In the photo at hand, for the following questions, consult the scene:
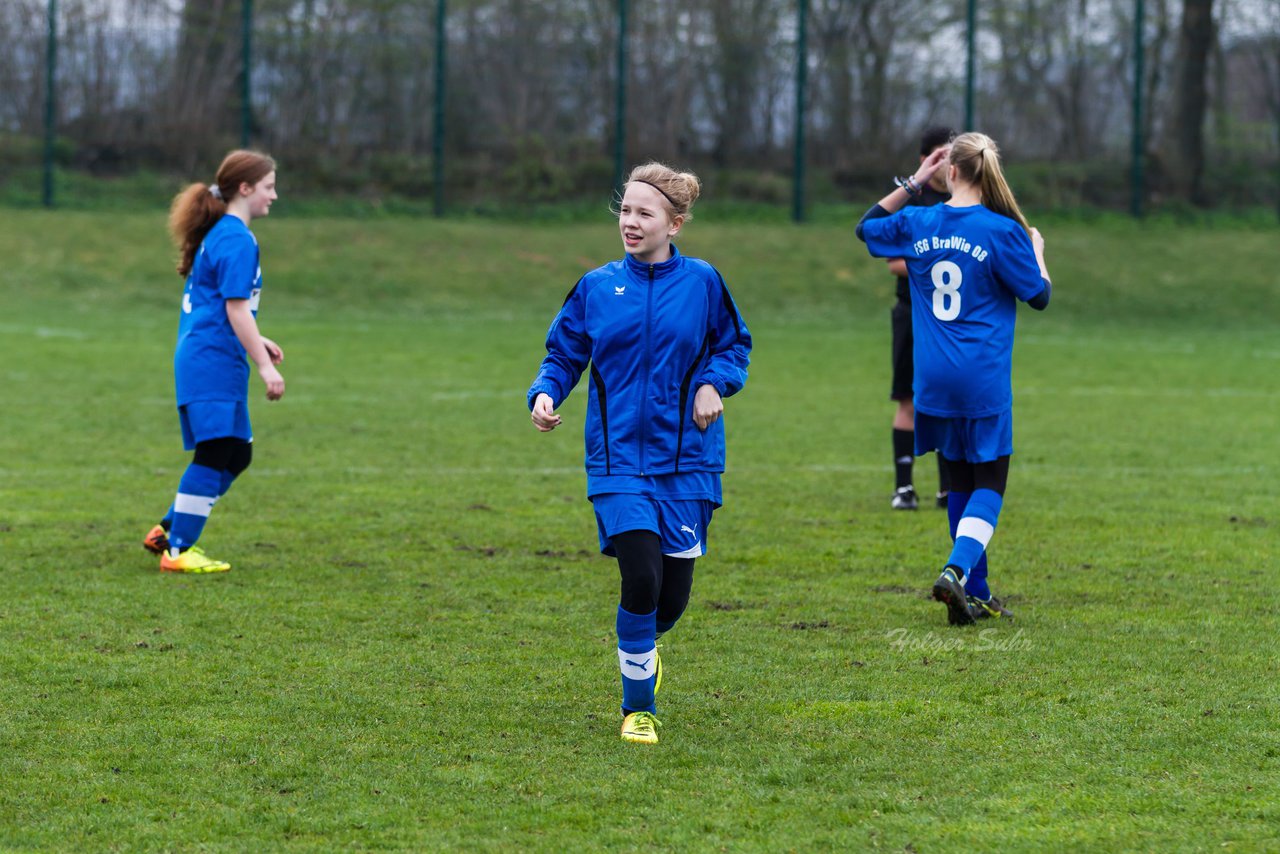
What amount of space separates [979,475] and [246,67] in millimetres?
22059

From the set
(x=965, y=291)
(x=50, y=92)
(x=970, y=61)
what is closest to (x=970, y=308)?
(x=965, y=291)

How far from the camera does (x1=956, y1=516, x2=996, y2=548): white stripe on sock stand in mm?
6125

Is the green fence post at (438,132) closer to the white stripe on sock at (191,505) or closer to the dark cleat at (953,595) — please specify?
the white stripe on sock at (191,505)

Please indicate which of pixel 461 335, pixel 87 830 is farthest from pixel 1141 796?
pixel 461 335

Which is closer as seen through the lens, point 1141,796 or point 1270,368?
point 1141,796

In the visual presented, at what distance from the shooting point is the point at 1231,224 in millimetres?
27188

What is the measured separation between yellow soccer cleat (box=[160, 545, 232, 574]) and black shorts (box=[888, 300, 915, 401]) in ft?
13.3

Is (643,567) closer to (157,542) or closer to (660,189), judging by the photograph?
(660,189)

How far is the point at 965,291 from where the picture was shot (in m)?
6.16

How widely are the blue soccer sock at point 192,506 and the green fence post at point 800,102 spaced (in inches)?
811

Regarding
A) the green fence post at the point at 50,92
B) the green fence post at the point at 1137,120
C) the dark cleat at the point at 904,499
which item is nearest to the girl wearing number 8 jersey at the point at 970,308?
the dark cleat at the point at 904,499

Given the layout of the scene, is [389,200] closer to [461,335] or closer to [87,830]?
[461,335]

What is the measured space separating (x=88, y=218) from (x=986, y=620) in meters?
21.2

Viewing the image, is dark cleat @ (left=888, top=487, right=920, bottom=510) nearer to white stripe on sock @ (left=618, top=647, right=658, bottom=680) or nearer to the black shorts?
the black shorts
